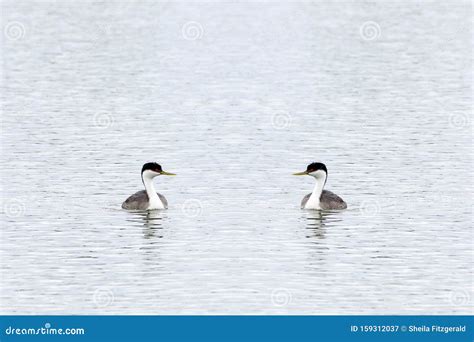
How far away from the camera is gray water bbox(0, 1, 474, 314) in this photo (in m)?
21.6

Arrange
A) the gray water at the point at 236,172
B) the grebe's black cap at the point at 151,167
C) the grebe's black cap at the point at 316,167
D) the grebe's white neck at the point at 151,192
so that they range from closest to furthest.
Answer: the gray water at the point at 236,172 < the grebe's white neck at the point at 151,192 < the grebe's black cap at the point at 151,167 < the grebe's black cap at the point at 316,167

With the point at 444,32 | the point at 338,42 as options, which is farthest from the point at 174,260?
the point at 444,32

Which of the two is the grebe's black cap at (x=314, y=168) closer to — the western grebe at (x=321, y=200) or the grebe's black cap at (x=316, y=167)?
the grebe's black cap at (x=316, y=167)

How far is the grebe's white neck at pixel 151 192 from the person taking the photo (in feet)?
92.9

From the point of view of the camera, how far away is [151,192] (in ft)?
93.7

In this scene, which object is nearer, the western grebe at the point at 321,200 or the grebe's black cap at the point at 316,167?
the western grebe at the point at 321,200

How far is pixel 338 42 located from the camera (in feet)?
201

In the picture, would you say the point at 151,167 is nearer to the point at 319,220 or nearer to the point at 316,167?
the point at 316,167

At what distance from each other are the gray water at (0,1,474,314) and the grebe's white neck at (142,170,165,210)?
29 centimetres

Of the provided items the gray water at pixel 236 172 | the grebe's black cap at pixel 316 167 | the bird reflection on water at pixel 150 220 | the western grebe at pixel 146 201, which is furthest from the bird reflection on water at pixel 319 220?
the western grebe at pixel 146 201

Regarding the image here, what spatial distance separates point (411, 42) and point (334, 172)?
31.3 meters

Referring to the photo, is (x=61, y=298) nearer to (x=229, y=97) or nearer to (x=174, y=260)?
(x=174, y=260)

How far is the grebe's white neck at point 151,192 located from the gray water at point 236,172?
0.29m

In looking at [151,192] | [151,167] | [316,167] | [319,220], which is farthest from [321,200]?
[151,167]
